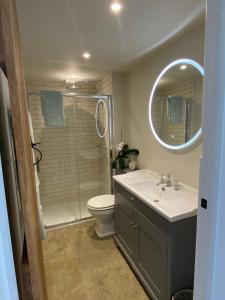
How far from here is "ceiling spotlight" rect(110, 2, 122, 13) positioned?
125 centimetres

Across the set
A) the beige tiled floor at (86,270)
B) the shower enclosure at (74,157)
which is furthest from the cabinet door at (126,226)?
the shower enclosure at (74,157)

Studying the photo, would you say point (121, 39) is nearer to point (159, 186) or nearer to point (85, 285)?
point (159, 186)

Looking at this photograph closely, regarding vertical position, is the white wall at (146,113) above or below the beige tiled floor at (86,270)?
above

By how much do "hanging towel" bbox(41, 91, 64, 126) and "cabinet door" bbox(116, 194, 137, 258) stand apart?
4.44 ft

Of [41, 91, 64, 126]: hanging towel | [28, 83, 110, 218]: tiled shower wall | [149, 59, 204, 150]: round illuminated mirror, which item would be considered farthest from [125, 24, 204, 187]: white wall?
[41, 91, 64, 126]: hanging towel

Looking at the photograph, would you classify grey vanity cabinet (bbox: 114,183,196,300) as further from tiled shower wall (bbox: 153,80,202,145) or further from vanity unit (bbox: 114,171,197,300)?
tiled shower wall (bbox: 153,80,202,145)

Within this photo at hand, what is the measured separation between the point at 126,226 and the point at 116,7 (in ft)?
6.42

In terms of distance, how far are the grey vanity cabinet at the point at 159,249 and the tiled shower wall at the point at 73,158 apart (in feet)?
5.37

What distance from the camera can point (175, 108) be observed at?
1.99 m

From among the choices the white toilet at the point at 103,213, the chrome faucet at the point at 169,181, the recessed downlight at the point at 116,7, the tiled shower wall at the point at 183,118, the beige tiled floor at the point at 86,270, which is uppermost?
the recessed downlight at the point at 116,7

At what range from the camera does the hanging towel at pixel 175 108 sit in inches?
75.7

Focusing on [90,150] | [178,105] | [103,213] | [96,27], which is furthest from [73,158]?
[96,27]

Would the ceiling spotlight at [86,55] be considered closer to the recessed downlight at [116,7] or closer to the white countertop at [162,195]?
the recessed downlight at [116,7]

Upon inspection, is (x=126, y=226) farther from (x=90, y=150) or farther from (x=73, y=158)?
(x=73, y=158)
